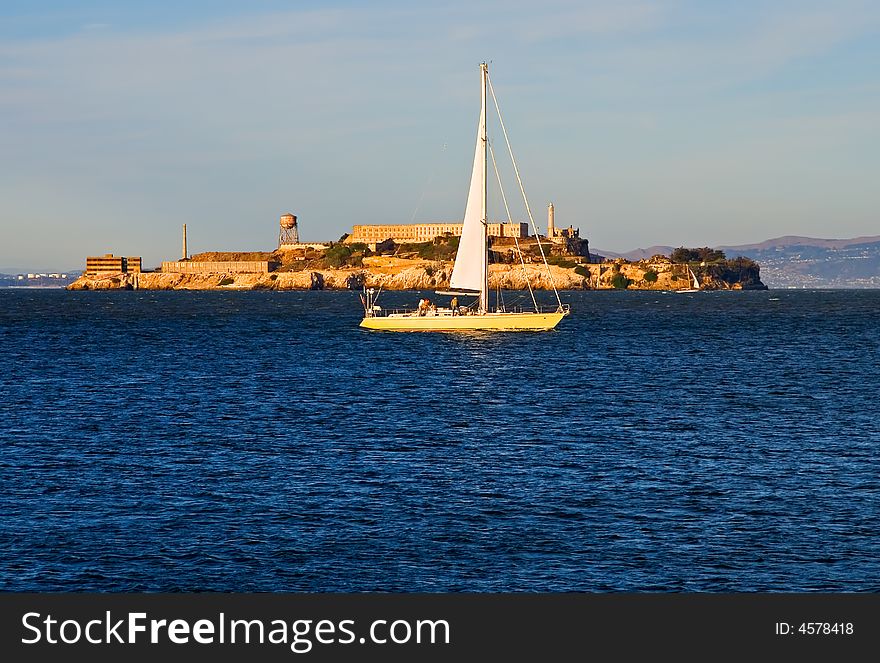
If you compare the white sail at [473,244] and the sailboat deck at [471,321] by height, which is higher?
the white sail at [473,244]

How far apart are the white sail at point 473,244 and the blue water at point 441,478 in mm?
22311

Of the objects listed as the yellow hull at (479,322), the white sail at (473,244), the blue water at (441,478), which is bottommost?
the blue water at (441,478)

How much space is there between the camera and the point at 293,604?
20328 mm

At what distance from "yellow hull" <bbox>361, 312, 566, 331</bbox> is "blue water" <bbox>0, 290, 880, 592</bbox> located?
828 inches

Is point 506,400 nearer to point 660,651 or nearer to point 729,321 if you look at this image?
point 660,651

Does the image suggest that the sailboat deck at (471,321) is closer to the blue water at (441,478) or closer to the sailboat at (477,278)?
the sailboat at (477,278)

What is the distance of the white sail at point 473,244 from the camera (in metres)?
99.1

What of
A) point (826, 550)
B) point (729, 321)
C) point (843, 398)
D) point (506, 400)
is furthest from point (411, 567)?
point (729, 321)

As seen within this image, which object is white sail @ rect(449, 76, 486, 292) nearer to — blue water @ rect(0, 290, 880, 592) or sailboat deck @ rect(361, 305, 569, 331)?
sailboat deck @ rect(361, 305, 569, 331)

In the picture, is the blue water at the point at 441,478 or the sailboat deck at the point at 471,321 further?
the sailboat deck at the point at 471,321

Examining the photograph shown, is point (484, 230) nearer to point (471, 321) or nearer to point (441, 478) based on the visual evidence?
point (471, 321)

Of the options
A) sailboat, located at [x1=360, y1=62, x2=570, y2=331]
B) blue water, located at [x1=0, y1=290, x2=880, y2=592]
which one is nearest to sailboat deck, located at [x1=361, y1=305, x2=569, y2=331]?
sailboat, located at [x1=360, y1=62, x2=570, y2=331]

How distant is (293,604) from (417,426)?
27.9 metres

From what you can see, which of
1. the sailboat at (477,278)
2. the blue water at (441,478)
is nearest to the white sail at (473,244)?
the sailboat at (477,278)
